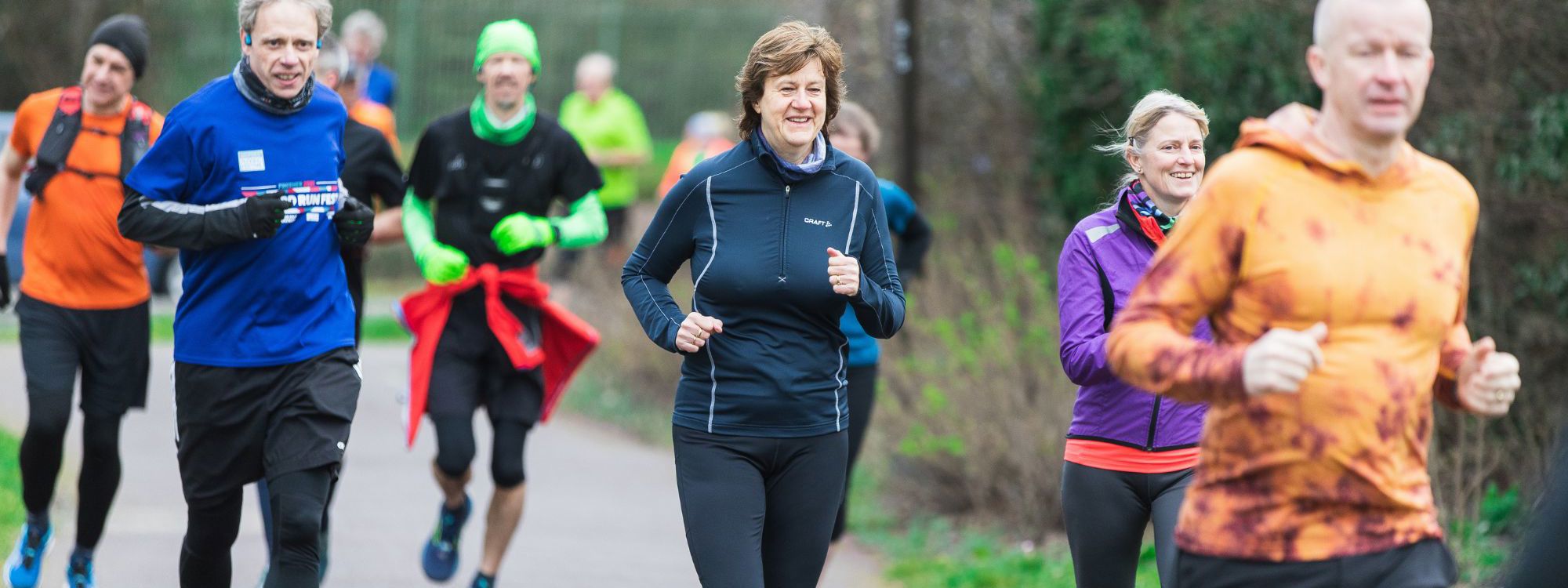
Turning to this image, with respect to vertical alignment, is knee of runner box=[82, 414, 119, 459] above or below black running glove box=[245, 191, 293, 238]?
below

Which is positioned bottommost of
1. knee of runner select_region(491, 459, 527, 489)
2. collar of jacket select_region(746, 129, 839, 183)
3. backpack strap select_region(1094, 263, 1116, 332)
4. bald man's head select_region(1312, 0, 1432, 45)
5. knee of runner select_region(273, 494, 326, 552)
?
knee of runner select_region(491, 459, 527, 489)

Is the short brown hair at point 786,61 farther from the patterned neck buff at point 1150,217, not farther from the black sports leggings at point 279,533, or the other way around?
the black sports leggings at point 279,533

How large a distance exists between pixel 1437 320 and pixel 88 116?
482 centimetres

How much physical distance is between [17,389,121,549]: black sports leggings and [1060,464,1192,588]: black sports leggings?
11.7ft

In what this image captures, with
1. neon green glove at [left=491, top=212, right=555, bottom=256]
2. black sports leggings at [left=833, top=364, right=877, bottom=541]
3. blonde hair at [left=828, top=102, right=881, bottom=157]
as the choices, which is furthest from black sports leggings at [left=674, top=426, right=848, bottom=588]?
blonde hair at [left=828, top=102, right=881, bottom=157]

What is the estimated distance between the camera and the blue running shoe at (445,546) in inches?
271

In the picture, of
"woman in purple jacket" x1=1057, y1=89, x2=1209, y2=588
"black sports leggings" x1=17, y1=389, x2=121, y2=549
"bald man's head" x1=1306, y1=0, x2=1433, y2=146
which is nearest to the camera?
"bald man's head" x1=1306, y1=0, x2=1433, y2=146

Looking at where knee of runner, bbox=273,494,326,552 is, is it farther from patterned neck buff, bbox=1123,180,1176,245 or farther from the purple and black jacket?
patterned neck buff, bbox=1123,180,1176,245

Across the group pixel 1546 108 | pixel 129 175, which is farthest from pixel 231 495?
pixel 1546 108

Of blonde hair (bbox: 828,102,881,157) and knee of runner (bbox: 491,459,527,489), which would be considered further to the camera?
blonde hair (bbox: 828,102,881,157)

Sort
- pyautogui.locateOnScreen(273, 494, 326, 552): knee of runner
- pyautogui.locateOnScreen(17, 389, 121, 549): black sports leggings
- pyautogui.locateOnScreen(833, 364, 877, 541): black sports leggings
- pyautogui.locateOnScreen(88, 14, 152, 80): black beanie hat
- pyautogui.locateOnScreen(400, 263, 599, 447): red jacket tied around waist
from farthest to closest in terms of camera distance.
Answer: pyautogui.locateOnScreen(833, 364, 877, 541): black sports leggings, pyautogui.locateOnScreen(400, 263, 599, 447): red jacket tied around waist, pyautogui.locateOnScreen(17, 389, 121, 549): black sports leggings, pyautogui.locateOnScreen(88, 14, 152, 80): black beanie hat, pyautogui.locateOnScreen(273, 494, 326, 552): knee of runner

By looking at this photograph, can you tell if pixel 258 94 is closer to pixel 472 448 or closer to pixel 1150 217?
pixel 472 448

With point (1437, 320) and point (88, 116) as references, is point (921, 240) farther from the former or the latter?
point (1437, 320)

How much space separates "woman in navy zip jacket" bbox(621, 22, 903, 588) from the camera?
4551mm
